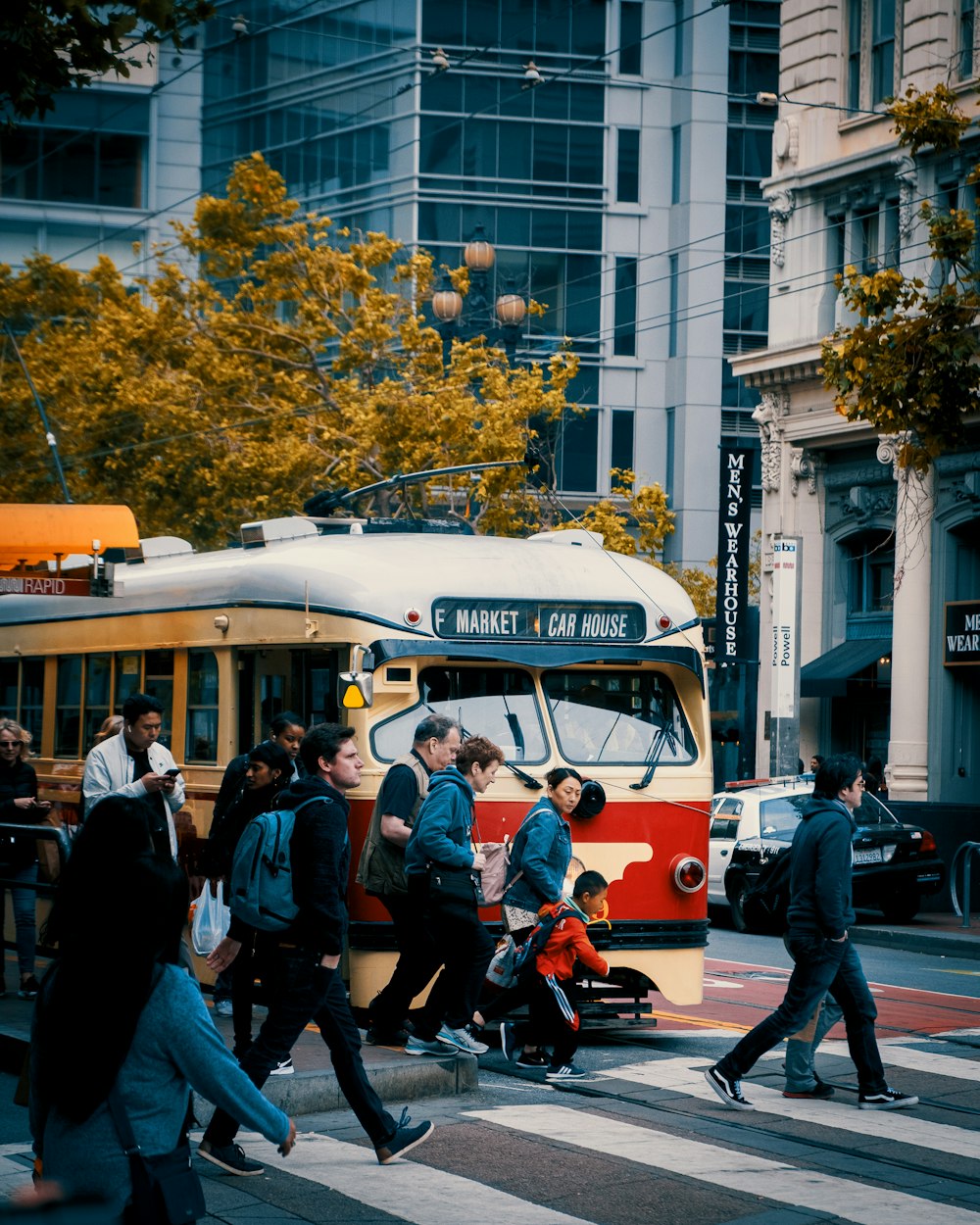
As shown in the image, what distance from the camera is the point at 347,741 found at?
26.6 ft

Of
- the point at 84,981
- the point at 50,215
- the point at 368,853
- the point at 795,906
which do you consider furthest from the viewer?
the point at 50,215

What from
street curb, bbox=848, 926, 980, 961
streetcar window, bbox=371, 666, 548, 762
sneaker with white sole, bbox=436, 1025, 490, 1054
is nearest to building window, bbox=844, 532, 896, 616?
street curb, bbox=848, 926, 980, 961

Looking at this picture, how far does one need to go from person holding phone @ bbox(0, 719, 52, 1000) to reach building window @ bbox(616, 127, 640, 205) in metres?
42.1

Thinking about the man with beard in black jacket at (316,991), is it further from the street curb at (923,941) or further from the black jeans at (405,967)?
the street curb at (923,941)

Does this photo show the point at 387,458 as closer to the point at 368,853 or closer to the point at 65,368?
the point at 65,368

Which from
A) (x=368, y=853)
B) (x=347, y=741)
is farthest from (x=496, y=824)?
(x=347, y=741)

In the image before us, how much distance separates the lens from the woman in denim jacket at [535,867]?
10.2 metres

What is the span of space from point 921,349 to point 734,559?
12127 mm

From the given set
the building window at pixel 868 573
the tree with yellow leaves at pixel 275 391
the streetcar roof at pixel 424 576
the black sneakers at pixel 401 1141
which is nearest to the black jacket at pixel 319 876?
the black sneakers at pixel 401 1141

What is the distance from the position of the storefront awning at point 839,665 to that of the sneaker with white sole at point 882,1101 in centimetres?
2052

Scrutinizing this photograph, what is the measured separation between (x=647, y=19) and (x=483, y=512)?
27541mm

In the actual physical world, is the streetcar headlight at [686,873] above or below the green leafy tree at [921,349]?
below

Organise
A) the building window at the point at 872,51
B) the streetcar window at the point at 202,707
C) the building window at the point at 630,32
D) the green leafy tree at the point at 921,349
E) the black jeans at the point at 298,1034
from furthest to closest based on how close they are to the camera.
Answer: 1. the building window at the point at 630,32
2. the building window at the point at 872,51
3. the green leafy tree at the point at 921,349
4. the streetcar window at the point at 202,707
5. the black jeans at the point at 298,1034

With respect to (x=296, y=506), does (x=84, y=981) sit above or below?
below
